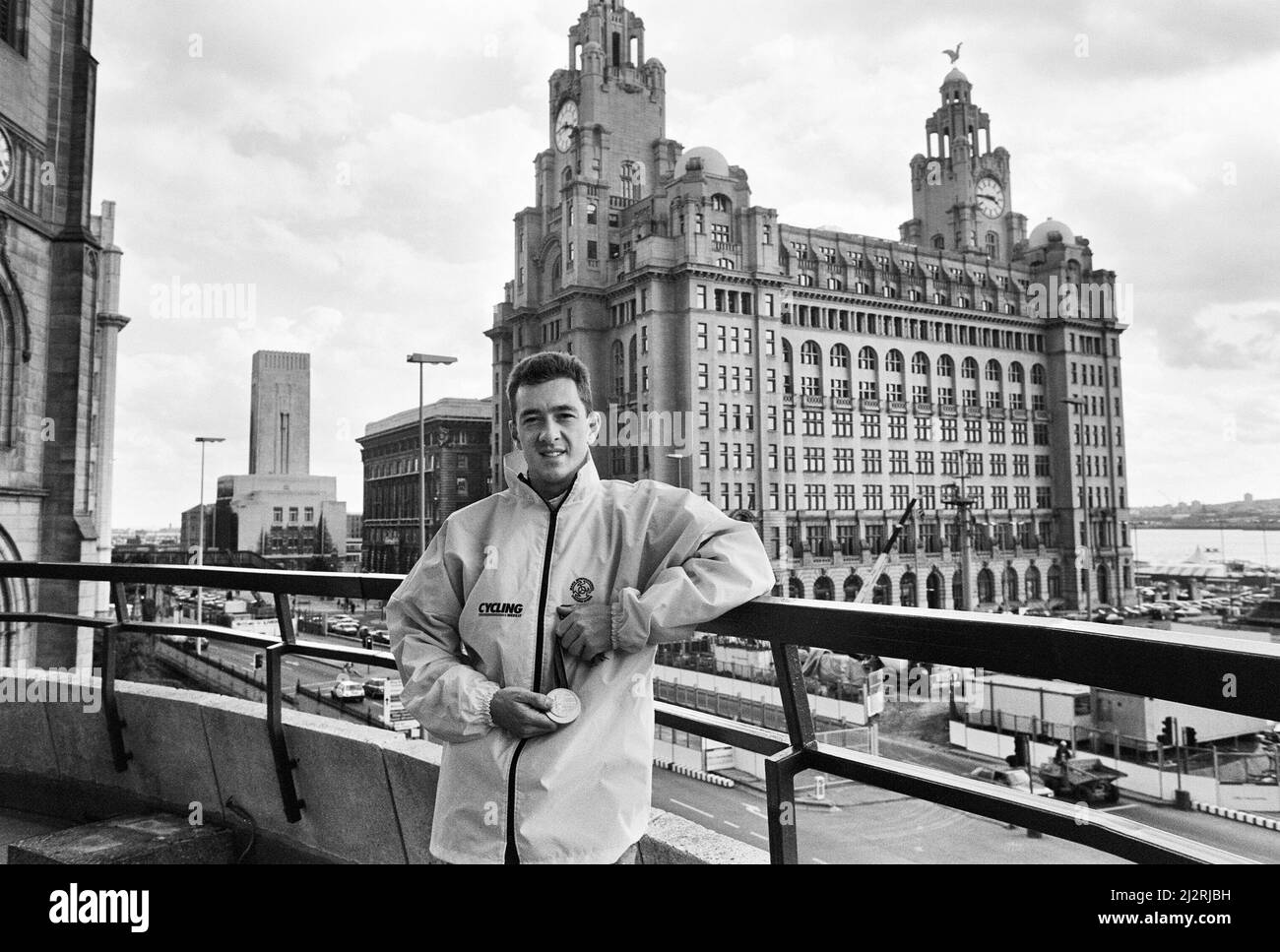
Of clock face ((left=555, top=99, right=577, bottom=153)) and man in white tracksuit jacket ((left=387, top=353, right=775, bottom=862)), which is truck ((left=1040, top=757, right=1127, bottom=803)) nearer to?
man in white tracksuit jacket ((left=387, top=353, right=775, bottom=862))

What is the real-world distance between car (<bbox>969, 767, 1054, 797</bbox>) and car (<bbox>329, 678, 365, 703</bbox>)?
3389mm

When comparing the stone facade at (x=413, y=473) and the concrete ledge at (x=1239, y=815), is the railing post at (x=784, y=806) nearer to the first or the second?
the concrete ledge at (x=1239, y=815)

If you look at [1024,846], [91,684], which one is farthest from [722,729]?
[91,684]

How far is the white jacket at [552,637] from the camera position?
2.26 m

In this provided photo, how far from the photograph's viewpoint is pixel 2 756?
5160mm

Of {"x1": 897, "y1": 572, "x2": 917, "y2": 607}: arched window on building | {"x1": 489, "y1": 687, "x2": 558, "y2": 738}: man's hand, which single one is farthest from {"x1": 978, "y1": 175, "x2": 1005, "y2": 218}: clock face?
{"x1": 489, "y1": 687, "x2": 558, "y2": 738}: man's hand

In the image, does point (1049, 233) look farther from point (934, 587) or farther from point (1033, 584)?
point (934, 587)

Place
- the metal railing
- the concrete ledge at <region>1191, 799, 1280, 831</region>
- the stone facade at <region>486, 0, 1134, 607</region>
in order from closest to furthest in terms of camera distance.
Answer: the metal railing
the concrete ledge at <region>1191, 799, 1280, 831</region>
the stone facade at <region>486, 0, 1134, 607</region>

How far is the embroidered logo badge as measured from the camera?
240 centimetres

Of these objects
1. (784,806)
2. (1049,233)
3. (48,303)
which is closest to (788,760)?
(784,806)

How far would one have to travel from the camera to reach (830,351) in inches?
2820

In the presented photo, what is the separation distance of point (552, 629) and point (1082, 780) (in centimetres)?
135
